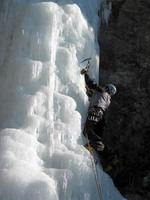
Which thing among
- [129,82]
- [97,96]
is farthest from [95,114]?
[129,82]

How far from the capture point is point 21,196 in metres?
3.52

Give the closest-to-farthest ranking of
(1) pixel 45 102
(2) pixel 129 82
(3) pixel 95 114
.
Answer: (1) pixel 45 102 → (3) pixel 95 114 → (2) pixel 129 82

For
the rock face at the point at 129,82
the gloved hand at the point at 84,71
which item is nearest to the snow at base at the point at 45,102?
the gloved hand at the point at 84,71

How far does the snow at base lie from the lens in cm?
395

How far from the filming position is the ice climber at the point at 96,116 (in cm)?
513

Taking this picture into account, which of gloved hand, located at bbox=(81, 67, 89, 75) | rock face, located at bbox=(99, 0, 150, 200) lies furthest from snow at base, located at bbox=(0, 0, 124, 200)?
rock face, located at bbox=(99, 0, 150, 200)

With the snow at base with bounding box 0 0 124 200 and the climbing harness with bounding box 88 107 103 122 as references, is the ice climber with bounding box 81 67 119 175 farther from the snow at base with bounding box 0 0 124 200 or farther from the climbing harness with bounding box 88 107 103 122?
the snow at base with bounding box 0 0 124 200

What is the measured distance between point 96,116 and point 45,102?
0.97m

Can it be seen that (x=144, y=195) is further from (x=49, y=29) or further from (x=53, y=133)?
(x=49, y=29)

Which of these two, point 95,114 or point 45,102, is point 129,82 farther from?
point 45,102

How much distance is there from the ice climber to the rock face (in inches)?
45.5

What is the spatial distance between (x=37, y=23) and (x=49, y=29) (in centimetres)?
25

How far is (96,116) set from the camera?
5.19m

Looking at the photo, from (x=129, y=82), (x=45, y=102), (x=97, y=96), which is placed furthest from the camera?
(x=129, y=82)
